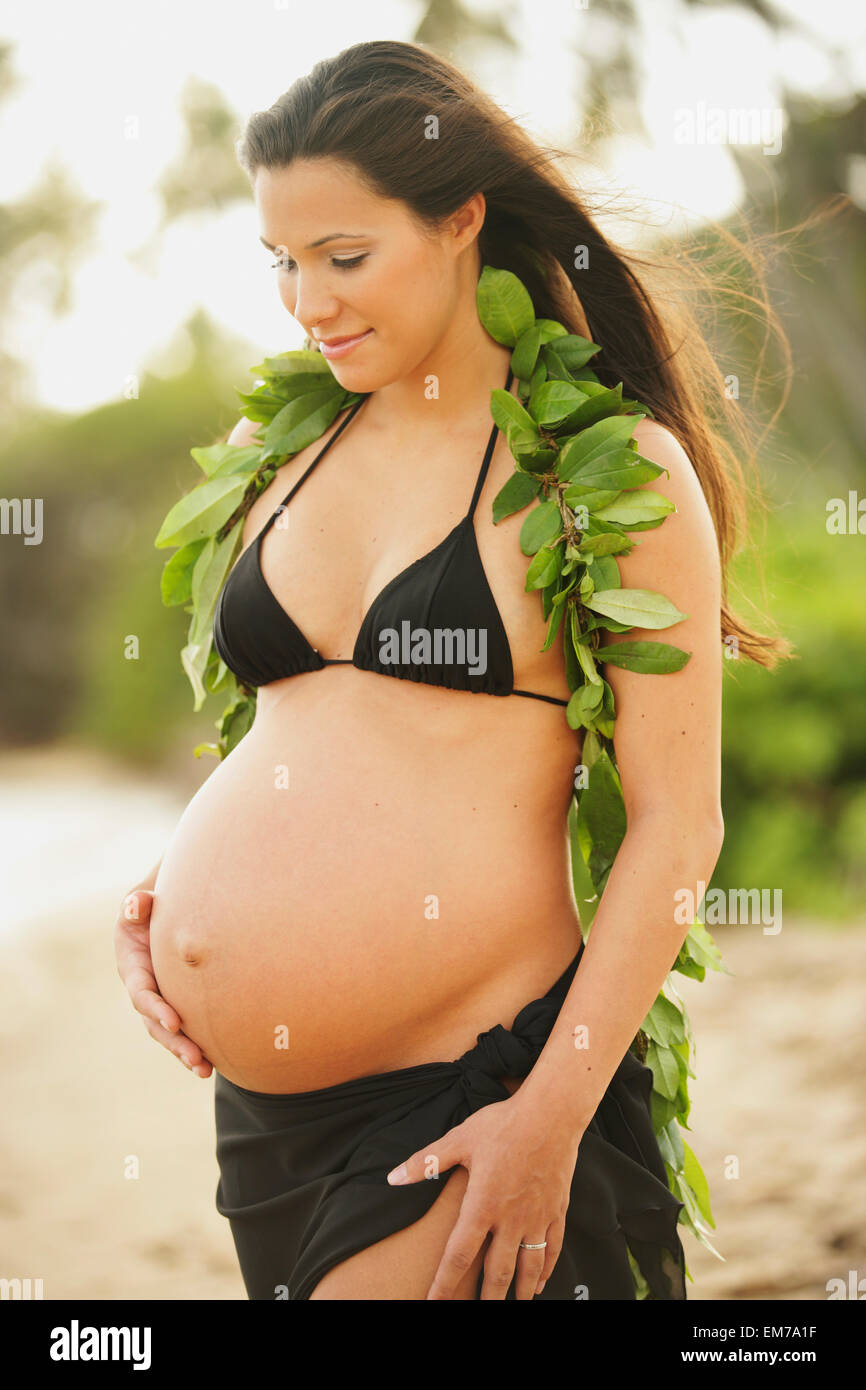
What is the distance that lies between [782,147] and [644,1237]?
777 cm

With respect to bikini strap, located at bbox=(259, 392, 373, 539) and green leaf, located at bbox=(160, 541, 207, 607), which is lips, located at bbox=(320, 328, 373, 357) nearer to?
bikini strap, located at bbox=(259, 392, 373, 539)

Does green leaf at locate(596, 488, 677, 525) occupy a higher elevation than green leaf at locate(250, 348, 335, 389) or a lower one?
lower

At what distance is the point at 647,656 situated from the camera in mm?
1683

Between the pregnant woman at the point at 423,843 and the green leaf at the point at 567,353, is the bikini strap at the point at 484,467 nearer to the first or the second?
the pregnant woman at the point at 423,843

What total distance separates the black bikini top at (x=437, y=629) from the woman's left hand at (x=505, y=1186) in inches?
22.1

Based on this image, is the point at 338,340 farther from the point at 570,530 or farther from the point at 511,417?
the point at 570,530

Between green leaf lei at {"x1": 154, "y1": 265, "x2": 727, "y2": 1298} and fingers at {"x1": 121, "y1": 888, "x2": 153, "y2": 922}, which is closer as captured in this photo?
green leaf lei at {"x1": 154, "y1": 265, "x2": 727, "y2": 1298}

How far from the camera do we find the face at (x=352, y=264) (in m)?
1.75

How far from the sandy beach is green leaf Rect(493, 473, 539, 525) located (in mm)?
2459

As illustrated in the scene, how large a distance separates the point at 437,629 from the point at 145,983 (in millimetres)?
727

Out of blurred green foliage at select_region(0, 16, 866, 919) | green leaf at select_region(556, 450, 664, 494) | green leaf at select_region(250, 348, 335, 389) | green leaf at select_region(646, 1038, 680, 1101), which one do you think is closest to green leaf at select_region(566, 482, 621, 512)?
green leaf at select_region(556, 450, 664, 494)

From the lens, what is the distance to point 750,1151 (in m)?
4.16

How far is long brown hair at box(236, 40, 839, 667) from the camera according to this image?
1777 mm

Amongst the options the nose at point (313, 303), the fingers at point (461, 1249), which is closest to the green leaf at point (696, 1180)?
the fingers at point (461, 1249)
